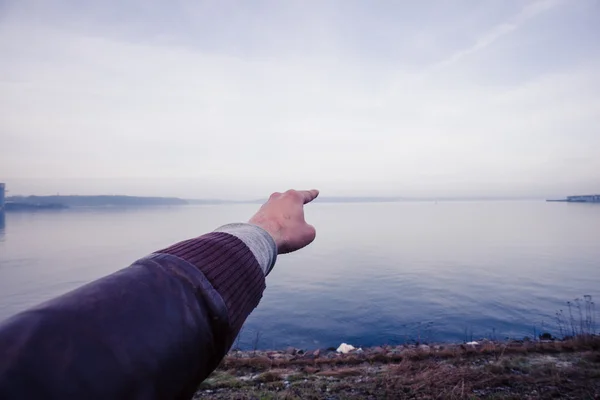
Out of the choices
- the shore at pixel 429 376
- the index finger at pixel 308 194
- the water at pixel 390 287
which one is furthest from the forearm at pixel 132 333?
the water at pixel 390 287

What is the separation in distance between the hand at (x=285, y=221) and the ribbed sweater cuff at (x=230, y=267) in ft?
2.61

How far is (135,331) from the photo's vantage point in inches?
34.0

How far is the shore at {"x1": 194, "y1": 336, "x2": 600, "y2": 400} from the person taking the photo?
6746mm

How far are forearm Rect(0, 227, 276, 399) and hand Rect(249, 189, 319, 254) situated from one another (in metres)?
1.17

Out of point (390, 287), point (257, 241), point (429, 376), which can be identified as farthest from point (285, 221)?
point (390, 287)

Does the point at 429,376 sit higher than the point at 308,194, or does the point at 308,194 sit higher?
the point at 308,194

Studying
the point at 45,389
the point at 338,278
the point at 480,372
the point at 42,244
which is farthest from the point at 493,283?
the point at 42,244

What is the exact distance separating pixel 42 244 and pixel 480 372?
216 feet

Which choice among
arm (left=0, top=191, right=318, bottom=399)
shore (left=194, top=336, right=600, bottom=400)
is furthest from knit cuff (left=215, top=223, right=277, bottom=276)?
shore (left=194, top=336, right=600, bottom=400)

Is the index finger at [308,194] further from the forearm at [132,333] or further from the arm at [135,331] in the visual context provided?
the forearm at [132,333]

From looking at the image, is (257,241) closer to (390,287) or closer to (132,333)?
(132,333)

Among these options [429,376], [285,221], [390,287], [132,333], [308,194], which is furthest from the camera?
[390,287]

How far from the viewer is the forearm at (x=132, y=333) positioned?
69 centimetres

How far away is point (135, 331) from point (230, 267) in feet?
1.92
